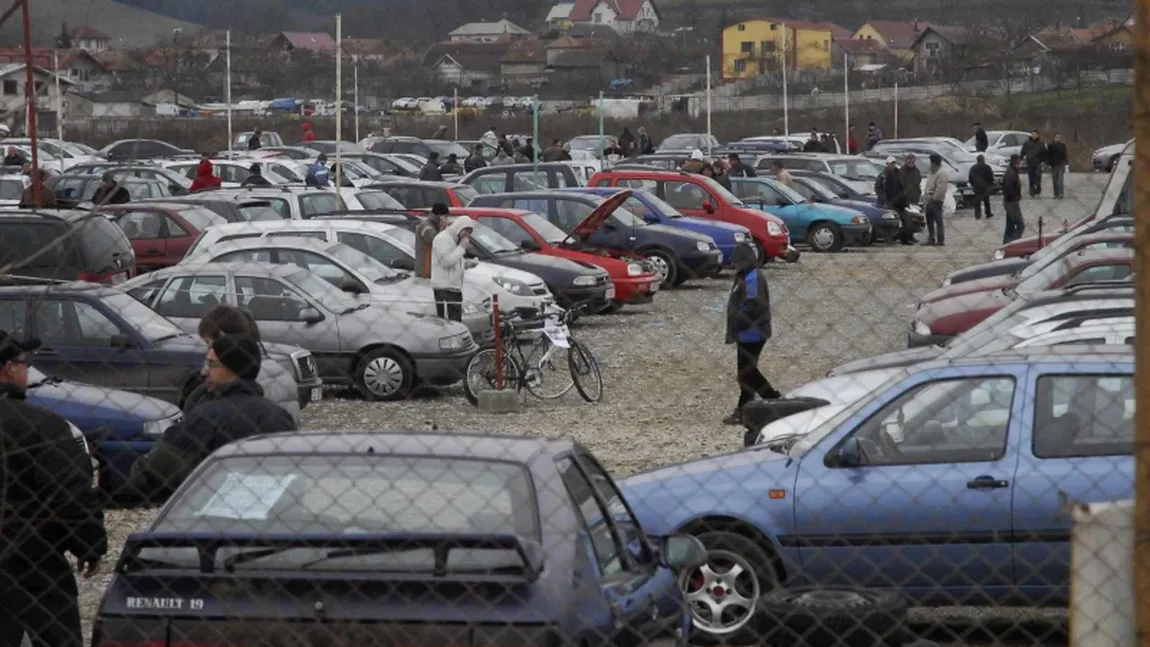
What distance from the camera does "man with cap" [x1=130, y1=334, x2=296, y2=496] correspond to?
670 centimetres

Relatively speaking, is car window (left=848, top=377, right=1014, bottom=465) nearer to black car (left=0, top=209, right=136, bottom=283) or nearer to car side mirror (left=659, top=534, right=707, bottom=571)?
car side mirror (left=659, top=534, right=707, bottom=571)

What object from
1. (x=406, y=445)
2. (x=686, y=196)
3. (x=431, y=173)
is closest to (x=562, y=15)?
(x=431, y=173)

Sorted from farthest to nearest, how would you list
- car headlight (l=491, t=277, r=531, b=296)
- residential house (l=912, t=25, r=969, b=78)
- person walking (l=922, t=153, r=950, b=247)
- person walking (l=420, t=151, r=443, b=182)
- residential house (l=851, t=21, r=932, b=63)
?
1. residential house (l=851, t=21, r=932, b=63)
2. person walking (l=420, t=151, r=443, b=182)
3. residential house (l=912, t=25, r=969, b=78)
4. person walking (l=922, t=153, r=950, b=247)
5. car headlight (l=491, t=277, r=531, b=296)

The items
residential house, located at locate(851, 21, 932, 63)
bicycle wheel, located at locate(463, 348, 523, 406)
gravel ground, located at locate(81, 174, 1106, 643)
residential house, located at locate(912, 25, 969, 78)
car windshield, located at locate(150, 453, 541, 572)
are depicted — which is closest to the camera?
car windshield, located at locate(150, 453, 541, 572)

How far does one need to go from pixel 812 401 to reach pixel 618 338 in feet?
30.0

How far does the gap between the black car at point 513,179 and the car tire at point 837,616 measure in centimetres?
2437

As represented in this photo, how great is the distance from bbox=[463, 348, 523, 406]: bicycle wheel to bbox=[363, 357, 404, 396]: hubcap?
0.65 meters

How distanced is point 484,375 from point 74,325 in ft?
13.2

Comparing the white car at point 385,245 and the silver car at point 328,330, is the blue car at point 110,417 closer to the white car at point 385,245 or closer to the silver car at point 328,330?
the silver car at point 328,330

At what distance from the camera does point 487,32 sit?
2635 inches

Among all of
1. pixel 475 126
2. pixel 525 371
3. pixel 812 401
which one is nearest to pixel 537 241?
pixel 525 371

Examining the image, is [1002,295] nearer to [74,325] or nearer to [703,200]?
[74,325]

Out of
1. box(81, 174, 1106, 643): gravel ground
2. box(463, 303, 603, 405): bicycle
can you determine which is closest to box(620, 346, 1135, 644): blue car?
box(81, 174, 1106, 643): gravel ground

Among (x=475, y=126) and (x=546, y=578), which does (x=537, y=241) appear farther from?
(x=475, y=126)
